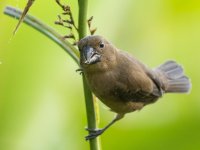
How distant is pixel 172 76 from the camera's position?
317 centimetres

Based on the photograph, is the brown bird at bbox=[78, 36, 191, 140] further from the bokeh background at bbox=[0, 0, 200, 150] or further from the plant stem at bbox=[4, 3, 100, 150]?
the plant stem at bbox=[4, 3, 100, 150]

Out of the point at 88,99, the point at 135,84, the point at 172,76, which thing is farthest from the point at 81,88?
the point at 172,76

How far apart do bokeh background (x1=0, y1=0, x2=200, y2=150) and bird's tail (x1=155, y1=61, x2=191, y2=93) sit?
0.56 m

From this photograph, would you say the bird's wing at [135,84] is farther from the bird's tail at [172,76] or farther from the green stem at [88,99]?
the green stem at [88,99]

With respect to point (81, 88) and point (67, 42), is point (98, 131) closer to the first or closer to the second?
point (67, 42)

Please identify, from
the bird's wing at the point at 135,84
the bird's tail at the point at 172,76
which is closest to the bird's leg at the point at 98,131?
the bird's wing at the point at 135,84

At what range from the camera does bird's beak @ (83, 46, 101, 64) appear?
198 centimetres

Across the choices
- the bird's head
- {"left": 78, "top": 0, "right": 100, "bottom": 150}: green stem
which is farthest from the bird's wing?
{"left": 78, "top": 0, "right": 100, "bottom": 150}: green stem

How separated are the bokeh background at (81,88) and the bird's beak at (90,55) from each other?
0.10 meters

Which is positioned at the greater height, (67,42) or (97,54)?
(97,54)

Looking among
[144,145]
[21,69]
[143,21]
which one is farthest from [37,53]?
[144,145]

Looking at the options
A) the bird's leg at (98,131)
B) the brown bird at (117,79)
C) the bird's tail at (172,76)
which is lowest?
the bird's leg at (98,131)

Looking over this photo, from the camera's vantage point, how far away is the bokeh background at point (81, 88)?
1.97m

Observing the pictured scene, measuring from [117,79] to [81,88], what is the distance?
0.96ft
